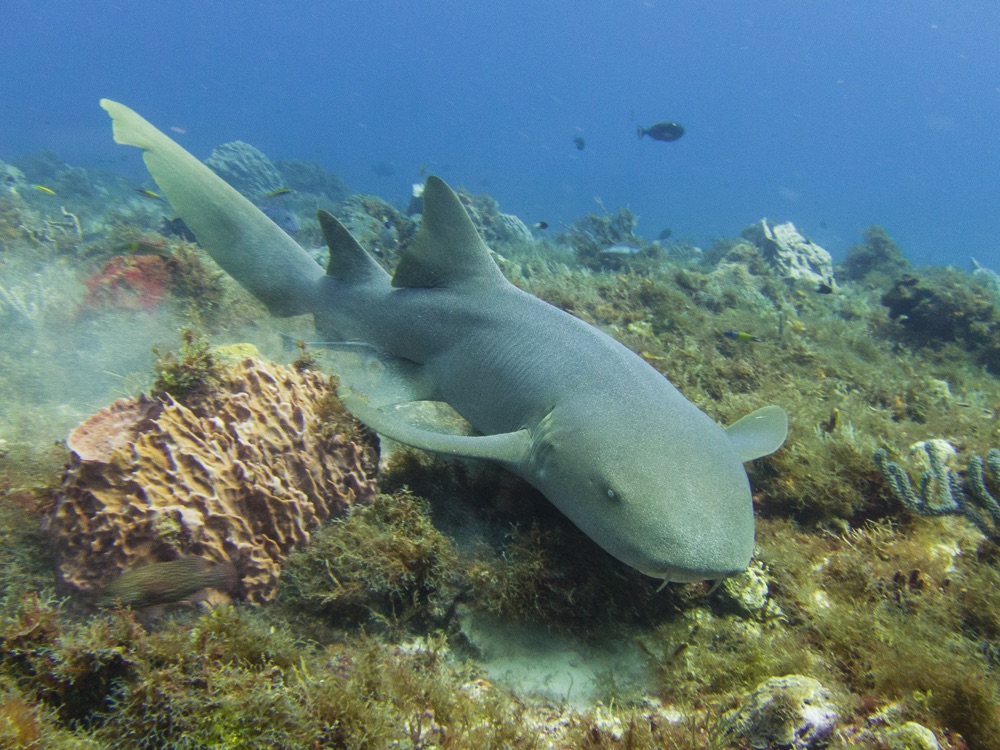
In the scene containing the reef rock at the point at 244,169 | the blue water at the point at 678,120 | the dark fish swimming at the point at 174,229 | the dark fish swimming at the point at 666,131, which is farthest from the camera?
the blue water at the point at 678,120

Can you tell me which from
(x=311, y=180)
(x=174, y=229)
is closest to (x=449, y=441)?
(x=174, y=229)

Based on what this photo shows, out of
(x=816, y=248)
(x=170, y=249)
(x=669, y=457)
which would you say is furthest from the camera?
(x=816, y=248)

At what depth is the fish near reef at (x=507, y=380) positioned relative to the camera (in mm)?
2318

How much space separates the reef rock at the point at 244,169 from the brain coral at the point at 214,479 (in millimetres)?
24539

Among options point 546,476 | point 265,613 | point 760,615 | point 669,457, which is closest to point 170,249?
point 265,613

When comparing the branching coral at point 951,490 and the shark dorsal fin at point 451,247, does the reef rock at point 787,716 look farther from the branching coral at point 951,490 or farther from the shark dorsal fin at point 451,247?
the shark dorsal fin at point 451,247

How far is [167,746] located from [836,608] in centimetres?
317

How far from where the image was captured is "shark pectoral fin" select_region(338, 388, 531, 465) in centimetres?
276

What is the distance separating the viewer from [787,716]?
6.40ft

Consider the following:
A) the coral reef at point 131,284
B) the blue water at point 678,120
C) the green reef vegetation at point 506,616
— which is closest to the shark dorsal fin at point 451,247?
the green reef vegetation at point 506,616

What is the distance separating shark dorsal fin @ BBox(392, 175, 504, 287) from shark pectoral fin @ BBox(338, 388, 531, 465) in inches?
55.6

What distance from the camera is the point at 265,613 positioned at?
2.58 meters

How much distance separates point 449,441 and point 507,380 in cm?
72

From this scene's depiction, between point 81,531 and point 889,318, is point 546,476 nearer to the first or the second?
point 81,531
